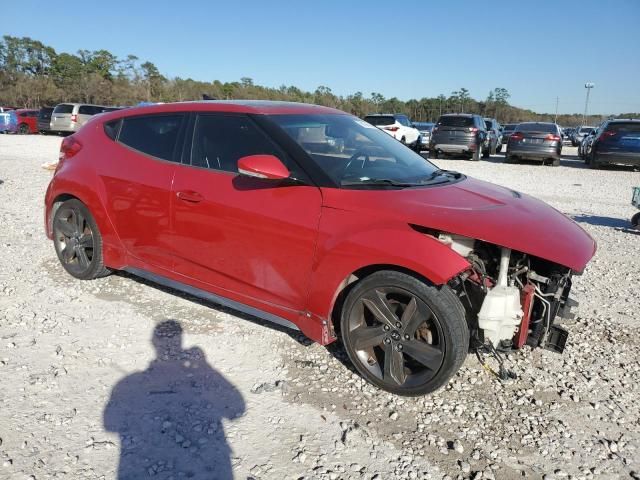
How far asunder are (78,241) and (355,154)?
2.77 m

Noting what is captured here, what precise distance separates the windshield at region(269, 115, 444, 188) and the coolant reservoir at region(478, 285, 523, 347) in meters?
0.94

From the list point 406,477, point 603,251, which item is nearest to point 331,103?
point 603,251

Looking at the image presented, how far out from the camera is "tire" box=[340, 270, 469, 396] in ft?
9.02

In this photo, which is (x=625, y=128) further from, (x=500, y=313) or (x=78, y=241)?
(x=78, y=241)

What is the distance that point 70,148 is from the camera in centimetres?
459

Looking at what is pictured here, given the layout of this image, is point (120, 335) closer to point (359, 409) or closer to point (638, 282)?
point (359, 409)

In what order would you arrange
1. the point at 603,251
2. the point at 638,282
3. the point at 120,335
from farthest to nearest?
1. the point at 603,251
2. the point at 638,282
3. the point at 120,335

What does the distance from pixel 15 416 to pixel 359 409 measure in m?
1.90

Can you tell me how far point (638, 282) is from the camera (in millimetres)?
5152

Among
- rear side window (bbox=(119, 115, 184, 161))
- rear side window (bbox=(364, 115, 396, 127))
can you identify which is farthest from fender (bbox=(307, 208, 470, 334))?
rear side window (bbox=(364, 115, 396, 127))

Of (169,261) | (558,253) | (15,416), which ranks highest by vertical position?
(558,253)

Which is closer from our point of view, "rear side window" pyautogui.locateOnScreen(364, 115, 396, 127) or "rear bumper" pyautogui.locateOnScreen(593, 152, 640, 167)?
"rear bumper" pyautogui.locateOnScreen(593, 152, 640, 167)

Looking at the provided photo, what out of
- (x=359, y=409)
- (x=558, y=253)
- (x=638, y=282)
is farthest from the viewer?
(x=638, y=282)

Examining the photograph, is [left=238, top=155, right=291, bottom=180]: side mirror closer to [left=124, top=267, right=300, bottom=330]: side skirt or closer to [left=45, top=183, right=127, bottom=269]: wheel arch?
[left=124, top=267, right=300, bottom=330]: side skirt
